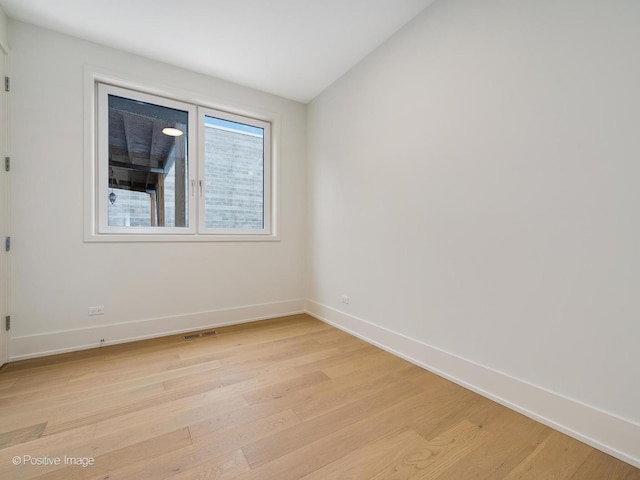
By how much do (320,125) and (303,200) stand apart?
3.19 feet

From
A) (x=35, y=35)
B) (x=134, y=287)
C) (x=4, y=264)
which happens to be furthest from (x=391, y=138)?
(x=4, y=264)

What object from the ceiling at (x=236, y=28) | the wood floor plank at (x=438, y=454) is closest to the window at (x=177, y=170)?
the ceiling at (x=236, y=28)

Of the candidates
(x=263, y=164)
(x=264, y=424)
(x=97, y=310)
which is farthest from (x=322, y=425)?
(x=263, y=164)

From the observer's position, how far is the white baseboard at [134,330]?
2297 millimetres

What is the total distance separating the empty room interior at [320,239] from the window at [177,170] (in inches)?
0.9

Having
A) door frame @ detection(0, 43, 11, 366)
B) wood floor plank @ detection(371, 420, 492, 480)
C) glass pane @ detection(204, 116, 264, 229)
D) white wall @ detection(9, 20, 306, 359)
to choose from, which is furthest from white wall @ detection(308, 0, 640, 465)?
door frame @ detection(0, 43, 11, 366)

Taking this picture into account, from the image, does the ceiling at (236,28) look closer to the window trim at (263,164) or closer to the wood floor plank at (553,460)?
the window trim at (263,164)

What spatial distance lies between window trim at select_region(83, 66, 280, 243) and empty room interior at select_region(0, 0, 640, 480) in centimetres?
3

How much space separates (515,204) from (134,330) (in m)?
3.36

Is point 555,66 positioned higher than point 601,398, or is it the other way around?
point 555,66

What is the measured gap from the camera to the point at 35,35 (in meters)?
2.29

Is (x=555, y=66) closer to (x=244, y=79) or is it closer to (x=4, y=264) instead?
(x=244, y=79)

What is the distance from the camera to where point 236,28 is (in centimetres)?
235

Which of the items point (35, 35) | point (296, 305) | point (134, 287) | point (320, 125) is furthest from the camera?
point (296, 305)
